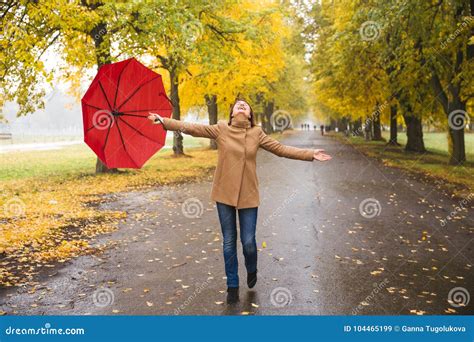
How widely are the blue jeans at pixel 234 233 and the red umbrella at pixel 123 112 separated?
146cm

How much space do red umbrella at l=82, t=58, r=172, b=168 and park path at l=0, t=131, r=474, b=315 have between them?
1597 millimetres

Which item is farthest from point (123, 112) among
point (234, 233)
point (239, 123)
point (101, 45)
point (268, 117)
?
point (268, 117)

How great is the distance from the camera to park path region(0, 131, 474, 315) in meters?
4.73

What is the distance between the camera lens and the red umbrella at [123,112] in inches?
208

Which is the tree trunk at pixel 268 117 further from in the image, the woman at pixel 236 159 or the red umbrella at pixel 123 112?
the woman at pixel 236 159

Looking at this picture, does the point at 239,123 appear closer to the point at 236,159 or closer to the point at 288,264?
the point at 236,159

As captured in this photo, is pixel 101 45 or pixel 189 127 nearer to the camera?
pixel 189 127

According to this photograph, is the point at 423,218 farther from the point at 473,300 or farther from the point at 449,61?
the point at 449,61

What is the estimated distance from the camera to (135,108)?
544cm

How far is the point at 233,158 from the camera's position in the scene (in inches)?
187

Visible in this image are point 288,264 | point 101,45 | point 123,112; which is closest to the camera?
point 123,112

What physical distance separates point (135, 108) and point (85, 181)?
1071cm

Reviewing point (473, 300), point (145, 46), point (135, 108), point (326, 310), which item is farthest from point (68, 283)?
point (145, 46)

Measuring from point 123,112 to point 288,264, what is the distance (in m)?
3.02
